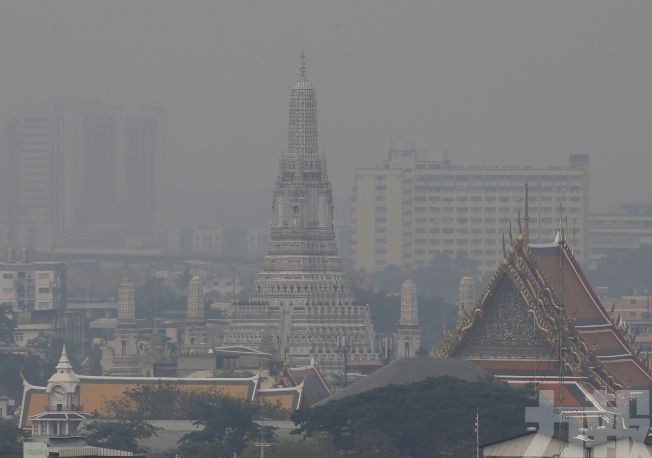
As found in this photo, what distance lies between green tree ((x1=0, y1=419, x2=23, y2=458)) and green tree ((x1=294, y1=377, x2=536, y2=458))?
279 inches

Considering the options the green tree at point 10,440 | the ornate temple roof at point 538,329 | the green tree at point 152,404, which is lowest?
the green tree at point 152,404

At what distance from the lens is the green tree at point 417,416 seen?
93750 millimetres

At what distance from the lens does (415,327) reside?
169 m

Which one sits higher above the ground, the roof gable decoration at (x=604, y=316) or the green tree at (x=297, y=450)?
the roof gable decoration at (x=604, y=316)

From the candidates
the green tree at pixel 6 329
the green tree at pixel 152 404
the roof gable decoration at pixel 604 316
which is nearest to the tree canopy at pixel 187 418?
the green tree at pixel 152 404

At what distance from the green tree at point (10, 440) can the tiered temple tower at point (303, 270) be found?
244 feet

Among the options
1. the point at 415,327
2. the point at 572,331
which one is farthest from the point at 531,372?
the point at 415,327

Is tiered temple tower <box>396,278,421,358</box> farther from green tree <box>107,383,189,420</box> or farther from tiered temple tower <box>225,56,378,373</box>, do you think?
green tree <box>107,383,189,420</box>

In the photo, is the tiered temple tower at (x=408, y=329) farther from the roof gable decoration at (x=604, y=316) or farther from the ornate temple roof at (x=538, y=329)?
the ornate temple roof at (x=538, y=329)

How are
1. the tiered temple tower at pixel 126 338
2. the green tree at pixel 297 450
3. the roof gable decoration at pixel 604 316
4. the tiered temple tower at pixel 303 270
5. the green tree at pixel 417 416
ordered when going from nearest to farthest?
the green tree at pixel 297 450 → the green tree at pixel 417 416 → the roof gable decoration at pixel 604 316 → the tiered temple tower at pixel 126 338 → the tiered temple tower at pixel 303 270

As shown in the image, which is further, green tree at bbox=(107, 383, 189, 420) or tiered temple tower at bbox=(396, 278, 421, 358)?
tiered temple tower at bbox=(396, 278, 421, 358)

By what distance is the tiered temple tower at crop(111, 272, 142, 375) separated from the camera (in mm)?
163625

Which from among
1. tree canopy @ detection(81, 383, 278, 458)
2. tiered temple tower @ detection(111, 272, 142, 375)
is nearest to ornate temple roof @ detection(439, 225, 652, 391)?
tree canopy @ detection(81, 383, 278, 458)

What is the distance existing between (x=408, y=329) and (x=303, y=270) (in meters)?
10.8
